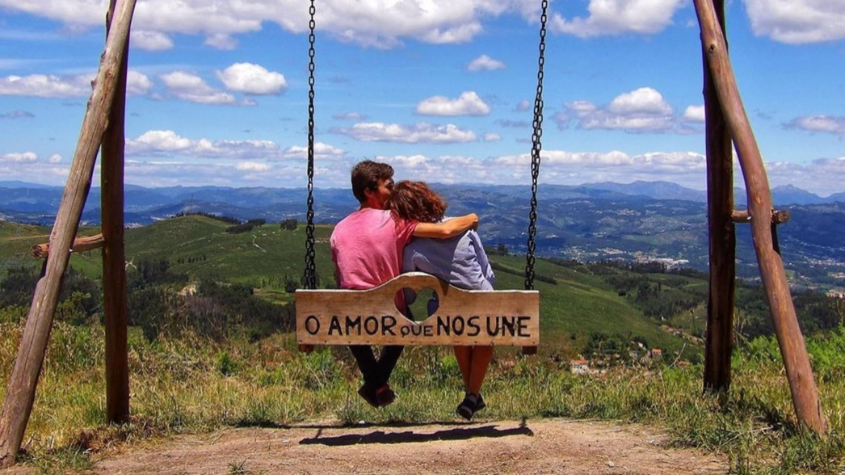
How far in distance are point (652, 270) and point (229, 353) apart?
86.8 m

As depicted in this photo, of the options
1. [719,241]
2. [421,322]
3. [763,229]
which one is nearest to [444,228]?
[421,322]

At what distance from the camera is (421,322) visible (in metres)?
5.29

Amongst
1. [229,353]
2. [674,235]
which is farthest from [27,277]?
[674,235]

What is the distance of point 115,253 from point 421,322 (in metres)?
2.03

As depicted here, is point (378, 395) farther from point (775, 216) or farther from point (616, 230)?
point (616, 230)

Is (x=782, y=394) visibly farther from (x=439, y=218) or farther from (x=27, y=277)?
(x=27, y=277)

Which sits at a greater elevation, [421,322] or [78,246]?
[78,246]

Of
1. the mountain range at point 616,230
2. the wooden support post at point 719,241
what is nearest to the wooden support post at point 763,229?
the wooden support post at point 719,241

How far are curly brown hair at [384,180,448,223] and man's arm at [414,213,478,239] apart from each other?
0.22 feet

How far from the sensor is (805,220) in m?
157

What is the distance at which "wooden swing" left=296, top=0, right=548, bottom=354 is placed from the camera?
5281 mm

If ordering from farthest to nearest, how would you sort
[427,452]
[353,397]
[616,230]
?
[616,230] → [353,397] → [427,452]


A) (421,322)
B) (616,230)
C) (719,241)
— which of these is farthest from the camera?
(616,230)

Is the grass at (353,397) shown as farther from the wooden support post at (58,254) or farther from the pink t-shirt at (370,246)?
the pink t-shirt at (370,246)
